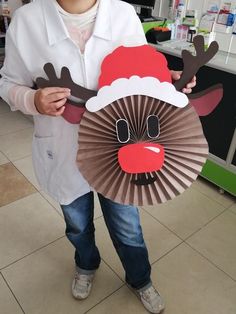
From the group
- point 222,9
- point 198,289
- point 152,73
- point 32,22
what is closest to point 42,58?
point 32,22

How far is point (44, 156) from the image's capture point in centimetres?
88

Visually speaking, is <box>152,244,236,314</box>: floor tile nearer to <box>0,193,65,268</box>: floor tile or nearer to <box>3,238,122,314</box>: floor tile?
<box>3,238,122,314</box>: floor tile

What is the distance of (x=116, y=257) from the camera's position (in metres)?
1.40

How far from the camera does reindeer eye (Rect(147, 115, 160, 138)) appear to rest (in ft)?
2.16

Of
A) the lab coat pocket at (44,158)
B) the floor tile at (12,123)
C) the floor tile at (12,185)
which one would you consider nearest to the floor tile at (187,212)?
the floor tile at (12,185)

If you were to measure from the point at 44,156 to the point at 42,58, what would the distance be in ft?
0.96

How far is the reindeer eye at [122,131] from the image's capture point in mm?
655

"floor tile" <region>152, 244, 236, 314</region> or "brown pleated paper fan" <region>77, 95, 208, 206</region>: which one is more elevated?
"brown pleated paper fan" <region>77, 95, 208, 206</region>

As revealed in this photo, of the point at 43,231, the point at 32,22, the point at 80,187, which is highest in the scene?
the point at 32,22

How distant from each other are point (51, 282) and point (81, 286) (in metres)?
0.16

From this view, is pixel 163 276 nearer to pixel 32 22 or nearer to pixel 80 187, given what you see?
pixel 80 187

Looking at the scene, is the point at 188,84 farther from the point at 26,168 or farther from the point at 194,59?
the point at 26,168

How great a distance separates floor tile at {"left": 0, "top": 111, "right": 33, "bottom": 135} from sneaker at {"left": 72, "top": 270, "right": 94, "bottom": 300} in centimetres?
163

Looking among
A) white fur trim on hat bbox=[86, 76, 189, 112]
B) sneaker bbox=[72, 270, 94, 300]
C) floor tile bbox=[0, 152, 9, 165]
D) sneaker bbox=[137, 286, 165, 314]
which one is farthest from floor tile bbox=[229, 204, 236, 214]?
floor tile bbox=[0, 152, 9, 165]
